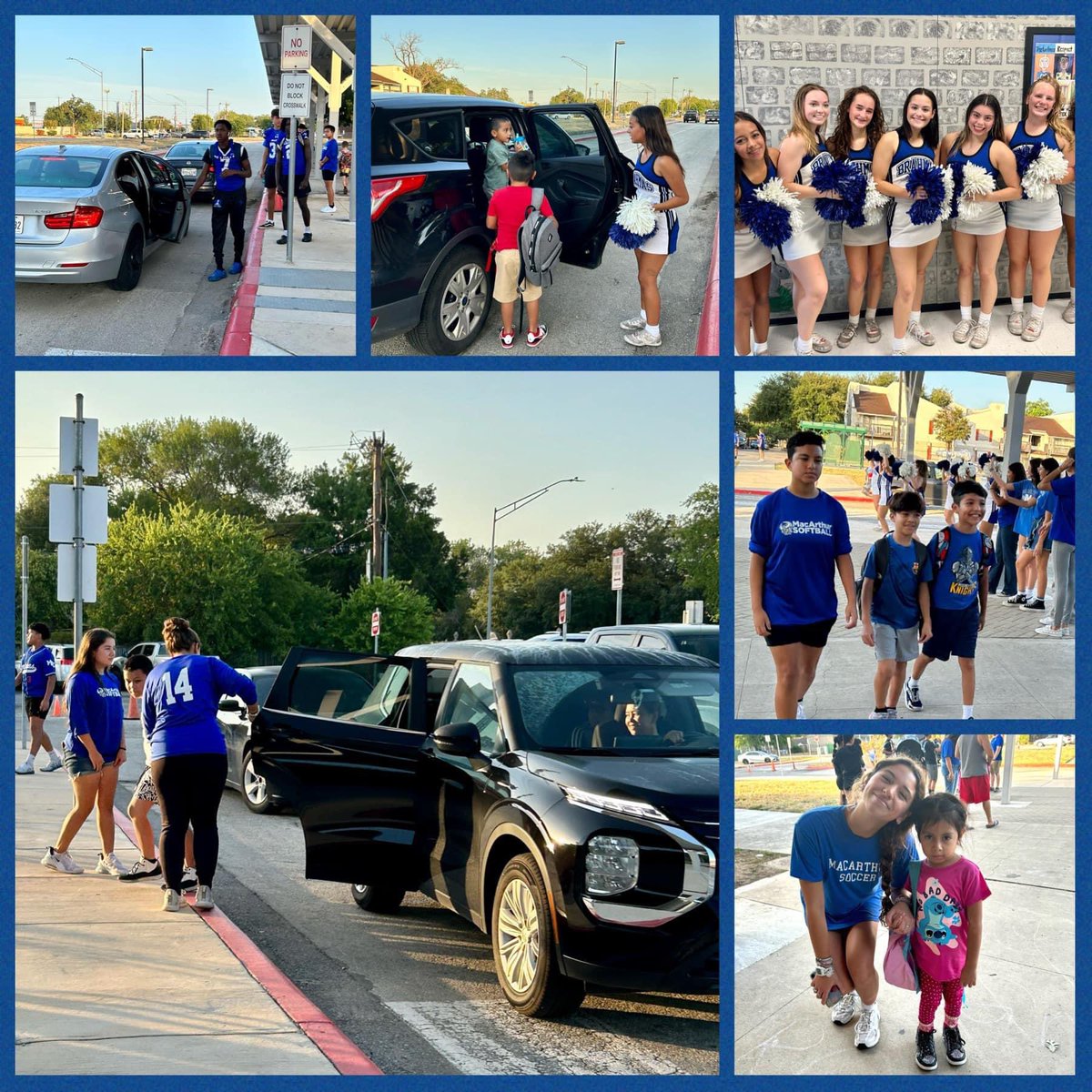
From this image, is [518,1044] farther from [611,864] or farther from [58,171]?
[58,171]

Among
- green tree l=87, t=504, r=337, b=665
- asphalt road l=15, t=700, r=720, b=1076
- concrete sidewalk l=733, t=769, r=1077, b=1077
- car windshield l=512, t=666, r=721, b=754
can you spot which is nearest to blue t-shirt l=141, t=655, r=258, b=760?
asphalt road l=15, t=700, r=720, b=1076

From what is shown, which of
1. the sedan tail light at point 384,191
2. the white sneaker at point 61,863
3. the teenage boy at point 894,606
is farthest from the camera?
the white sneaker at point 61,863

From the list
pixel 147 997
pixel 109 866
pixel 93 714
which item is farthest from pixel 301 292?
pixel 147 997

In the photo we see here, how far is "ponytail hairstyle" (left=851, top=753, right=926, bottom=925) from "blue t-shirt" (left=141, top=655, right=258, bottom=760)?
10.7 ft

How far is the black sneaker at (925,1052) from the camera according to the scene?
4871mm

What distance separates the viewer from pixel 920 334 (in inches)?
272

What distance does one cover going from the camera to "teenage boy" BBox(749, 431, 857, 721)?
5.70 meters

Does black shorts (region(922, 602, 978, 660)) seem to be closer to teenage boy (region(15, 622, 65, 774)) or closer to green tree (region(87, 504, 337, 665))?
teenage boy (region(15, 622, 65, 774))

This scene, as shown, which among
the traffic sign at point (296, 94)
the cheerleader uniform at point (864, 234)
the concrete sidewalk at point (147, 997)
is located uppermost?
the traffic sign at point (296, 94)

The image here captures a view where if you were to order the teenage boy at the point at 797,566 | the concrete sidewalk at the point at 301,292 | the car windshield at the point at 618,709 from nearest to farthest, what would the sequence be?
the car windshield at the point at 618,709
the teenage boy at the point at 797,566
the concrete sidewalk at the point at 301,292

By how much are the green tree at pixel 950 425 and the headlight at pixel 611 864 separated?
2933mm

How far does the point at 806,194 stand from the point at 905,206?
0.69 m

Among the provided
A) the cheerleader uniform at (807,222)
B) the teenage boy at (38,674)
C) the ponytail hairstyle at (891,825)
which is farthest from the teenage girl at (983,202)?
the teenage boy at (38,674)

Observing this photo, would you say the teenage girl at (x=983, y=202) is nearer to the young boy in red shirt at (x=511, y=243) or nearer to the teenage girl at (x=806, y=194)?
the teenage girl at (x=806, y=194)
